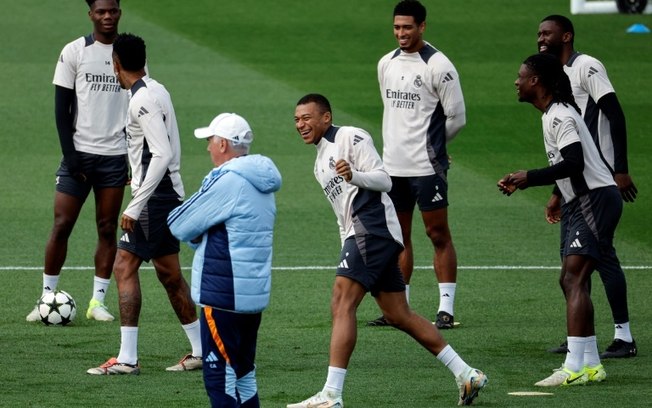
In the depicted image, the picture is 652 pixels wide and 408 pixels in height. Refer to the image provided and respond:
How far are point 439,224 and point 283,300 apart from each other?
1700mm

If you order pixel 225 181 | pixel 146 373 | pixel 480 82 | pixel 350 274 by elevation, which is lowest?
pixel 146 373

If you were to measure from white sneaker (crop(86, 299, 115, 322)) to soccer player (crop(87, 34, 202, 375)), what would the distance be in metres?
1.68

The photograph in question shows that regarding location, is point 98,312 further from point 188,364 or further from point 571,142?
point 571,142

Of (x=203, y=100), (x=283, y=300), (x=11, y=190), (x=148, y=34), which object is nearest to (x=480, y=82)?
(x=203, y=100)

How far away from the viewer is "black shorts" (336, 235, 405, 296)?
9.52 metres

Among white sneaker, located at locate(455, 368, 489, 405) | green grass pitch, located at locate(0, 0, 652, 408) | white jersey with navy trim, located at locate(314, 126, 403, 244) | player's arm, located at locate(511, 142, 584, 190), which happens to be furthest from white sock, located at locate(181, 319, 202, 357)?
player's arm, located at locate(511, 142, 584, 190)

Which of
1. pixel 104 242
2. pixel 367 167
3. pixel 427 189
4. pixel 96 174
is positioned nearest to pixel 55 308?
pixel 104 242

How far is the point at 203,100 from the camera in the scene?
2350cm

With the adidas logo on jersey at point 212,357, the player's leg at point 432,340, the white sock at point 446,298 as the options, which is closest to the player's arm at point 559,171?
the player's leg at point 432,340

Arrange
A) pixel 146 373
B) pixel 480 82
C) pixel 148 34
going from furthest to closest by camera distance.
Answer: pixel 148 34, pixel 480 82, pixel 146 373

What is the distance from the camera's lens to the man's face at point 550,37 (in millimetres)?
10969

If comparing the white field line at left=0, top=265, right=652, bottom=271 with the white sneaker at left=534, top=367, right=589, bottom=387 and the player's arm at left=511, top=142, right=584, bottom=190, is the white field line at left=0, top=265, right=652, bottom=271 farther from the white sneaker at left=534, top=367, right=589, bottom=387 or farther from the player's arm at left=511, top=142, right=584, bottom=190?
the player's arm at left=511, top=142, right=584, bottom=190

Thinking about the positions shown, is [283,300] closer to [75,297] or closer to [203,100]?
[75,297]

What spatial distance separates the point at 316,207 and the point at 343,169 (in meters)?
8.38
